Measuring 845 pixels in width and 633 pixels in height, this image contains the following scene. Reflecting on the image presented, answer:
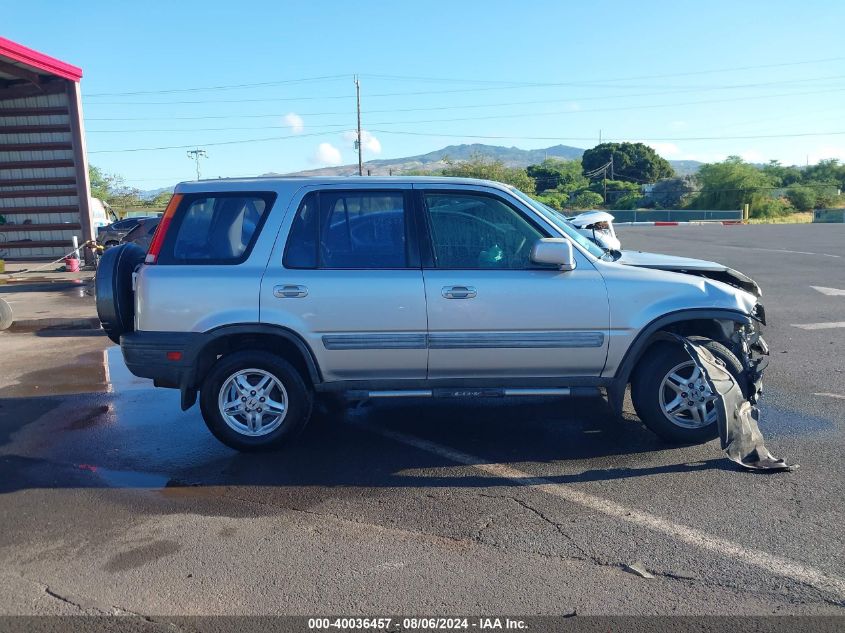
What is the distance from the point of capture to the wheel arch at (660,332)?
5172 mm

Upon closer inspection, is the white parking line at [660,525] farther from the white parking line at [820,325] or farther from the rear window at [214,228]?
the white parking line at [820,325]

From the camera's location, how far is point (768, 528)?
13.1 feet

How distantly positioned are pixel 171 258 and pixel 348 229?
1.30m

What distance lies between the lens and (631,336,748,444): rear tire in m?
5.27

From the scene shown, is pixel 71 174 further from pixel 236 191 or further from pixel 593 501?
pixel 593 501

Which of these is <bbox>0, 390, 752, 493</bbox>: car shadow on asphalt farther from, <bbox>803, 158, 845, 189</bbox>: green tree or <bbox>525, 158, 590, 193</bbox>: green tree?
<bbox>803, 158, 845, 189</bbox>: green tree

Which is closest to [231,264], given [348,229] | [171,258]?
[171,258]

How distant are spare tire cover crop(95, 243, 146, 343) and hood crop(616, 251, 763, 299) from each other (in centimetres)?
383

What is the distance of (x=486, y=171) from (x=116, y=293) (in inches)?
2317

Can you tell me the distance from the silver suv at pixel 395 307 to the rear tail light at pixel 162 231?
1 cm

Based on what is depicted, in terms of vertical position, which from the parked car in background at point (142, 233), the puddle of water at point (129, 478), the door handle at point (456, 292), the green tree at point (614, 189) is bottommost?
the puddle of water at point (129, 478)

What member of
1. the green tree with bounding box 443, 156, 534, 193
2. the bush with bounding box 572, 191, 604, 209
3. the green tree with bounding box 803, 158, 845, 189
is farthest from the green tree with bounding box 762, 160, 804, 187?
the green tree with bounding box 443, 156, 534, 193

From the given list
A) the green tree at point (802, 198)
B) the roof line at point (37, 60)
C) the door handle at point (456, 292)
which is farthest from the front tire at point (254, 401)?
the green tree at point (802, 198)

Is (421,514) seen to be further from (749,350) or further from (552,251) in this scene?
(749,350)
